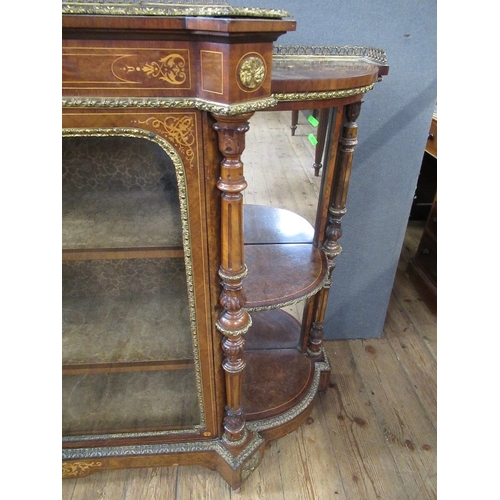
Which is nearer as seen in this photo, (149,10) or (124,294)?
(149,10)

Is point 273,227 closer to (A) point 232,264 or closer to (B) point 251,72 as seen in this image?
(A) point 232,264

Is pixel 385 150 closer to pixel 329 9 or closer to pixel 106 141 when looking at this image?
pixel 329 9

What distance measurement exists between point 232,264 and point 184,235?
0.11 metres

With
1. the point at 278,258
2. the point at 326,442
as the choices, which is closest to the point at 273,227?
the point at 278,258

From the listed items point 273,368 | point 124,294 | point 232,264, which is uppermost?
point 232,264

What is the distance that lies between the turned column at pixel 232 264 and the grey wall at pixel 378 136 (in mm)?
489

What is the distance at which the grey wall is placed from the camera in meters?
1.04

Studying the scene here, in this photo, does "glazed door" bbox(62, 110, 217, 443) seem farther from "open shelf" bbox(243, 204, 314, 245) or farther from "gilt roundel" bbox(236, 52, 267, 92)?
"open shelf" bbox(243, 204, 314, 245)

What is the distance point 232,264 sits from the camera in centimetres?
82

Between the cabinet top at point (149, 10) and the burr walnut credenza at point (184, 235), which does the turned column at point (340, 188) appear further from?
the cabinet top at point (149, 10)

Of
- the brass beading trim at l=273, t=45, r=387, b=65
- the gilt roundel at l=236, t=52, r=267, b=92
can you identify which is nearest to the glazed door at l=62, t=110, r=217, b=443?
the gilt roundel at l=236, t=52, r=267, b=92

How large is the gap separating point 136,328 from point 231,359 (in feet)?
0.83

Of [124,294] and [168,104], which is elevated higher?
[168,104]

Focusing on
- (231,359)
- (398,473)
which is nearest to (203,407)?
(231,359)
